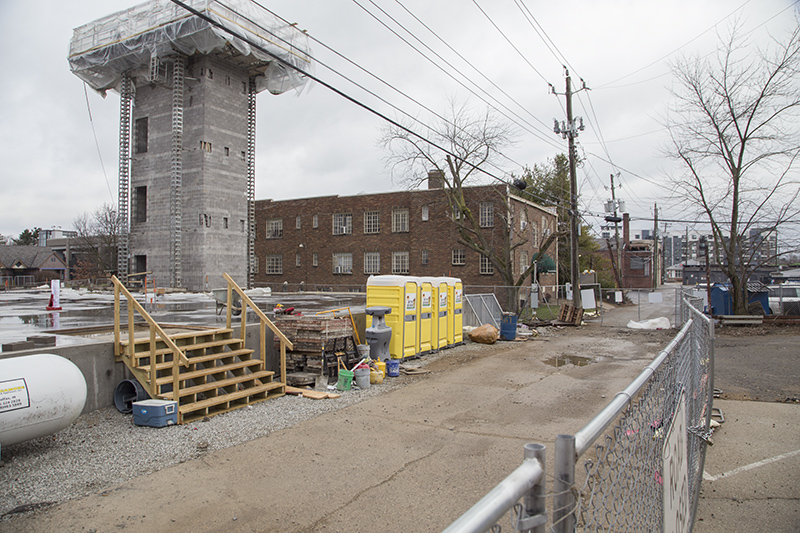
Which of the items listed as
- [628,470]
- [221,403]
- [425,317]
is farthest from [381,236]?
[628,470]

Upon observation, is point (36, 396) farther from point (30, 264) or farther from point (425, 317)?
point (30, 264)

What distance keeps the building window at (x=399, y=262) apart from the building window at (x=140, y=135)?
22994 mm

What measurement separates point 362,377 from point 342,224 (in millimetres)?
34981

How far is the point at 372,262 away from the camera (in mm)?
43812

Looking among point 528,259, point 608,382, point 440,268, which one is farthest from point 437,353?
point 528,259

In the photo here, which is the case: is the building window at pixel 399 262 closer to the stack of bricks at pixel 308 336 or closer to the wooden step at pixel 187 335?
the stack of bricks at pixel 308 336

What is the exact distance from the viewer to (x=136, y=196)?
149ft

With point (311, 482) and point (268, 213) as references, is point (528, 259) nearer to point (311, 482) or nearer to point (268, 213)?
point (268, 213)

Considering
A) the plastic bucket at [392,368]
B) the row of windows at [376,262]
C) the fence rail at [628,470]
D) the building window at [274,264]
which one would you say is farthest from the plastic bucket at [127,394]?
the building window at [274,264]

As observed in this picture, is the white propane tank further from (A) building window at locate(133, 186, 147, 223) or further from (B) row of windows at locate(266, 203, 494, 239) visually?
(A) building window at locate(133, 186, 147, 223)

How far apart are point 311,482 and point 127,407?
14.2 ft

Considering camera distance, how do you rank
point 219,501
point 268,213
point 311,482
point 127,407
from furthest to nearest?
1. point 268,213
2. point 127,407
3. point 311,482
4. point 219,501

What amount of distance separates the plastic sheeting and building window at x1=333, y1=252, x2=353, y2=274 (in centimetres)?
1544

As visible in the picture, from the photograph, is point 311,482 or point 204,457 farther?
point 204,457
